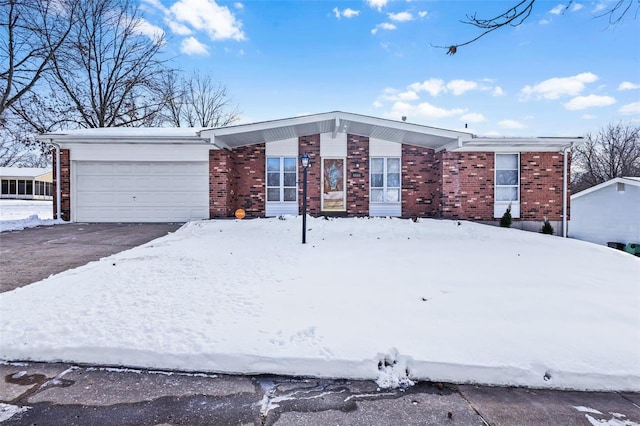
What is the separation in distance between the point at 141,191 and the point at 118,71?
16.1 m

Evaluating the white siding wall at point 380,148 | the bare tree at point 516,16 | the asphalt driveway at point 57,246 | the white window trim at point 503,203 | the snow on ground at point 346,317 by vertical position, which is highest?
the white siding wall at point 380,148

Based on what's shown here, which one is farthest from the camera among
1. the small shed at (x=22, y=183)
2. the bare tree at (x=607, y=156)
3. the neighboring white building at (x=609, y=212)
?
the small shed at (x=22, y=183)

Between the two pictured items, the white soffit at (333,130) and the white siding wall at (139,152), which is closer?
the white soffit at (333,130)

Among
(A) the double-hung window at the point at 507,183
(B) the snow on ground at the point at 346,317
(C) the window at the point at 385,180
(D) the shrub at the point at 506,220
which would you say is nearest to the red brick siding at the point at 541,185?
(A) the double-hung window at the point at 507,183

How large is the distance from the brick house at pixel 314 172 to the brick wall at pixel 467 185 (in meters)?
0.04

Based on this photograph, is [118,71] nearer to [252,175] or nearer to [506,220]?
[252,175]

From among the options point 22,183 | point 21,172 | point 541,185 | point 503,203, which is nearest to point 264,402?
point 503,203

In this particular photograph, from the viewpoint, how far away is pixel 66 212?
11664mm

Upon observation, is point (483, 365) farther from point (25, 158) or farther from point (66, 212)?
point (25, 158)

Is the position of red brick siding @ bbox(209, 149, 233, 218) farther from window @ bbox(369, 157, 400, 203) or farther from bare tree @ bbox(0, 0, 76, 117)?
bare tree @ bbox(0, 0, 76, 117)

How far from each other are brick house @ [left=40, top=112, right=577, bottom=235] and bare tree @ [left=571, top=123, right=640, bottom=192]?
28.3 metres

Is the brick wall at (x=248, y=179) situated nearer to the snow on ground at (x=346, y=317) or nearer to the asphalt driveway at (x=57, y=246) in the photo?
the asphalt driveway at (x=57, y=246)

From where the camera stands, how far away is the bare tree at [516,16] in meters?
2.92

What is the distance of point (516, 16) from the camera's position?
2.95 meters
